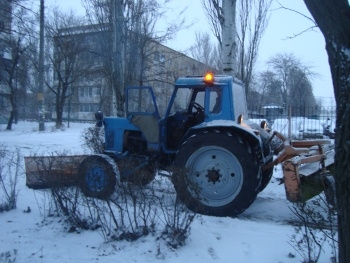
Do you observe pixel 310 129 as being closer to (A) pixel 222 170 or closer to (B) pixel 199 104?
(B) pixel 199 104

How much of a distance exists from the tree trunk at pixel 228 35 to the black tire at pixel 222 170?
409cm

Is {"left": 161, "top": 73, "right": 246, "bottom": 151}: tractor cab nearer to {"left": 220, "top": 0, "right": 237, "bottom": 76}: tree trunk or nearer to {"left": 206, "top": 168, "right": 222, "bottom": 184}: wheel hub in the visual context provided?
{"left": 206, "top": 168, "right": 222, "bottom": 184}: wheel hub

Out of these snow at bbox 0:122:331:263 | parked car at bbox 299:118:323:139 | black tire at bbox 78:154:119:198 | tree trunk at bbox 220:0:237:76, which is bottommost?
snow at bbox 0:122:331:263

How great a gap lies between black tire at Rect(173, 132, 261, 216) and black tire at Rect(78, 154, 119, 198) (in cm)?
109

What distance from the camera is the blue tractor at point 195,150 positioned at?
564cm

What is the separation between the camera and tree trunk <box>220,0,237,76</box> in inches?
375

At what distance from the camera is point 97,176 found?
5.86 metres

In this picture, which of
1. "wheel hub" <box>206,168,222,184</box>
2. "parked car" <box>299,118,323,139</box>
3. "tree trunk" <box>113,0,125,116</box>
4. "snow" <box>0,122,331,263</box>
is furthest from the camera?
"parked car" <box>299,118,323,139</box>

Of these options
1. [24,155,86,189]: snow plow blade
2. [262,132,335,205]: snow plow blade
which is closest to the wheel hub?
[262,132,335,205]: snow plow blade

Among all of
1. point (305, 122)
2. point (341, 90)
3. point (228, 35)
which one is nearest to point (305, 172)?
point (341, 90)

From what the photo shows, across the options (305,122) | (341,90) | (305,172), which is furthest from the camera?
(305,122)

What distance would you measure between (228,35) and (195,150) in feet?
15.2

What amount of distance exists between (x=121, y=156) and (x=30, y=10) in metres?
3.98

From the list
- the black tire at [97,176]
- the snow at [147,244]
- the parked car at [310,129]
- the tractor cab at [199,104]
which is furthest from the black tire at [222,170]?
the parked car at [310,129]
